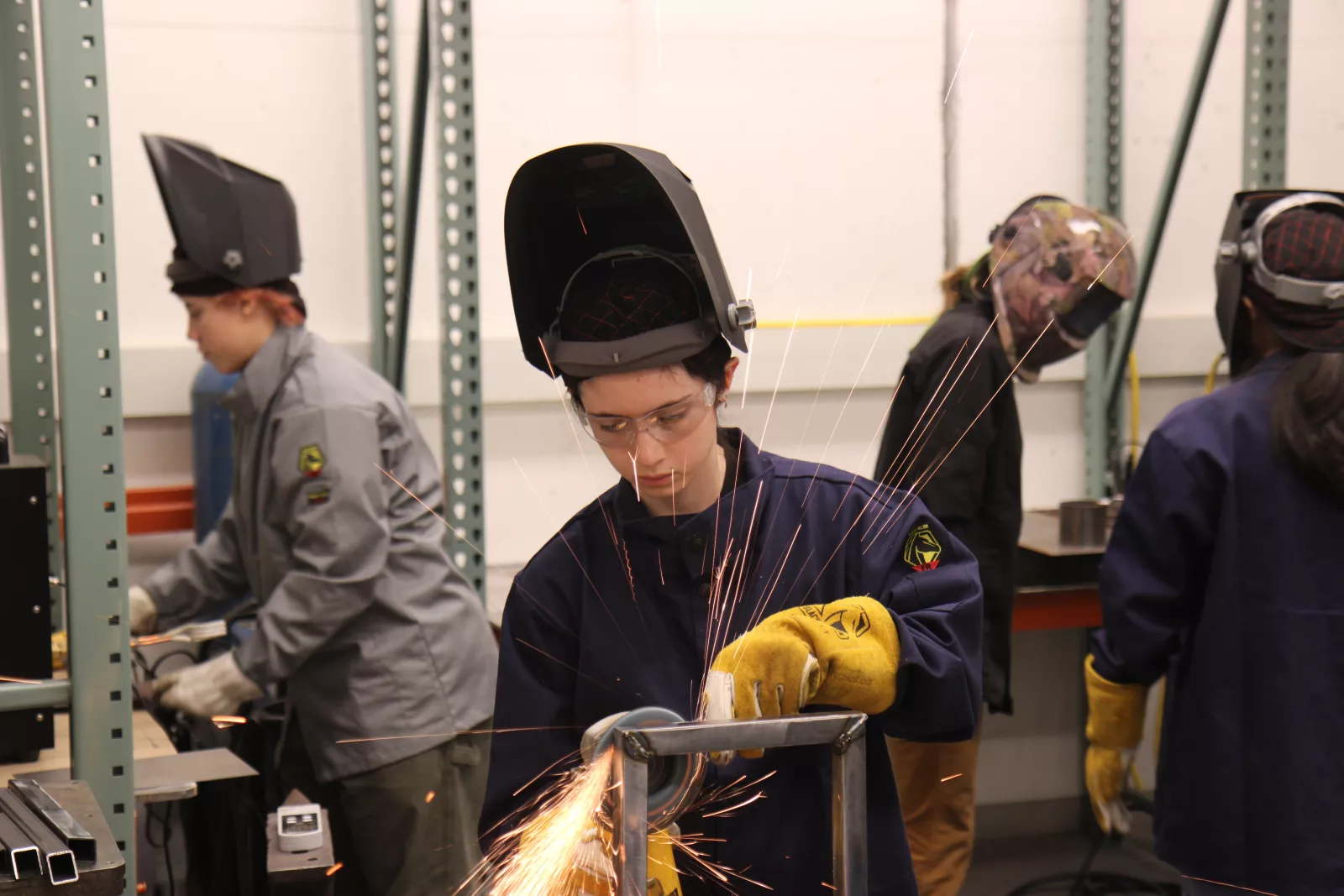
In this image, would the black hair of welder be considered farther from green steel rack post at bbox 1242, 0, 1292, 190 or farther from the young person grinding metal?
green steel rack post at bbox 1242, 0, 1292, 190

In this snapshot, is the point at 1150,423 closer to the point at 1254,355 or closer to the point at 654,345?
the point at 1254,355

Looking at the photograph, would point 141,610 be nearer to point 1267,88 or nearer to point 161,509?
point 161,509

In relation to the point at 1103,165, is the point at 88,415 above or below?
below

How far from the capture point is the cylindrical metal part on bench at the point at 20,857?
3.72 ft

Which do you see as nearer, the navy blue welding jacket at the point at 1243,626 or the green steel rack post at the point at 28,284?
the navy blue welding jacket at the point at 1243,626

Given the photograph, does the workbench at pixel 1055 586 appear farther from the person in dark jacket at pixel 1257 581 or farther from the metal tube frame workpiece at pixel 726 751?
the metal tube frame workpiece at pixel 726 751

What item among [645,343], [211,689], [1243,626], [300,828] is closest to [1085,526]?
[1243,626]

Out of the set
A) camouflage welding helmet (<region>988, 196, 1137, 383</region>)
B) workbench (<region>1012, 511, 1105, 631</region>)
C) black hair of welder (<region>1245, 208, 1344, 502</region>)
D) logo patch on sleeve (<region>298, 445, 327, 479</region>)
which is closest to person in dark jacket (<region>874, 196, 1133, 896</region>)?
camouflage welding helmet (<region>988, 196, 1137, 383</region>)

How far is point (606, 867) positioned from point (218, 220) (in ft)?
Result: 5.81

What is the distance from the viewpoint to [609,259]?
134 cm

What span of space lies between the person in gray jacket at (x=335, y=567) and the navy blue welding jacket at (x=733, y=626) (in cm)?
102

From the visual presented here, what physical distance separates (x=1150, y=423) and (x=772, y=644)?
3.64 metres

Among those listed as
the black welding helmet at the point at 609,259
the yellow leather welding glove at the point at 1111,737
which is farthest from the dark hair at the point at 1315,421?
the black welding helmet at the point at 609,259

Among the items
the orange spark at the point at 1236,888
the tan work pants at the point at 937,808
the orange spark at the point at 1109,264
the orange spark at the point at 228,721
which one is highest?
the orange spark at the point at 1109,264
